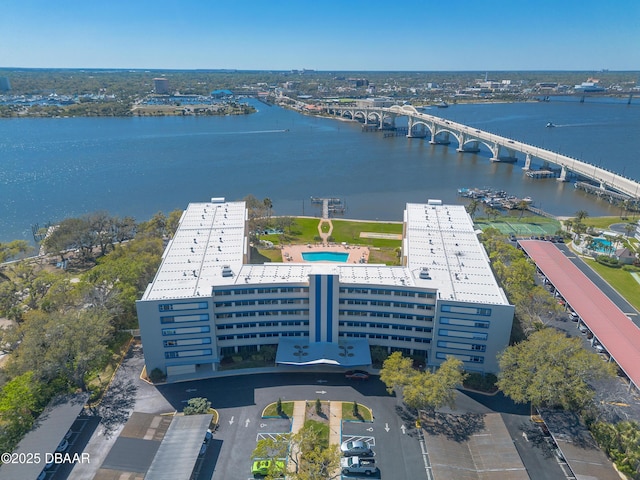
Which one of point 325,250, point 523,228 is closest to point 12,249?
point 325,250

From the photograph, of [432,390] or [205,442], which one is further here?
[432,390]

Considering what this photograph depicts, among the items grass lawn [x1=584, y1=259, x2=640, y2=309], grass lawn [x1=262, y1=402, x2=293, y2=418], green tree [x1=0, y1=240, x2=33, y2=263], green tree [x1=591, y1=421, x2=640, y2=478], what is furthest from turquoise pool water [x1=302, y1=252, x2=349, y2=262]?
green tree [x1=0, y1=240, x2=33, y2=263]

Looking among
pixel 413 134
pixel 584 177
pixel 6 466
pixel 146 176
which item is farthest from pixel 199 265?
pixel 413 134

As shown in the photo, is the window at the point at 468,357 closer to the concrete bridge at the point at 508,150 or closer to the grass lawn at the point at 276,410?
the grass lawn at the point at 276,410

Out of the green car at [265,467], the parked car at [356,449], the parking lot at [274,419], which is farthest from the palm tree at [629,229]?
the green car at [265,467]

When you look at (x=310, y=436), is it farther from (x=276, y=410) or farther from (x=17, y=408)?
(x=17, y=408)

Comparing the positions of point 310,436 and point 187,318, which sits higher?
point 187,318
